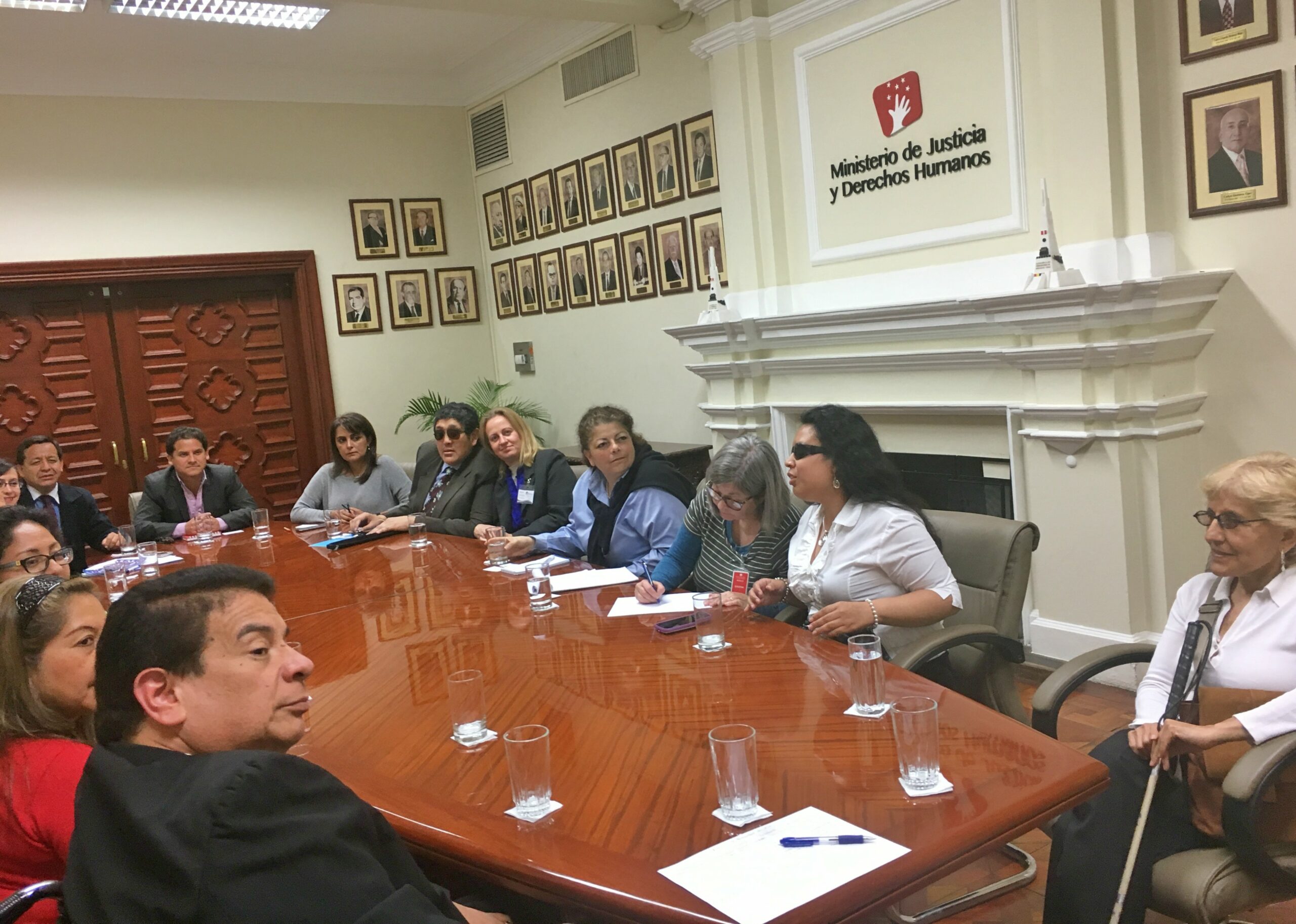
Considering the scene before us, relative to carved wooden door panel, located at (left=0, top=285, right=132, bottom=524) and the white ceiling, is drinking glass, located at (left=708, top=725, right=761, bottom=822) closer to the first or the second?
the white ceiling

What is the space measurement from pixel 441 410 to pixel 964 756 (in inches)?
141

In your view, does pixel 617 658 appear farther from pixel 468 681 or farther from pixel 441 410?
pixel 441 410

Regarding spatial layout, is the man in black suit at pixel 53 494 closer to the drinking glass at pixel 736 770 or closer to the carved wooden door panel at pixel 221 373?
the carved wooden door panel at pixel 221 373

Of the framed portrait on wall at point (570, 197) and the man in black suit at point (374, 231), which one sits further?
the man in black suit at point (374, 231)

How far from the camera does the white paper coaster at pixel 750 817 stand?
1468mm

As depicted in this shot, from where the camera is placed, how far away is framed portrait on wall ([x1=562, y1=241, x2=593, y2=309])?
21.7ft

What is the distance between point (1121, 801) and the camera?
192 cm

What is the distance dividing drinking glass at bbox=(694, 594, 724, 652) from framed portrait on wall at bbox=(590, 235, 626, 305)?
13.9ft

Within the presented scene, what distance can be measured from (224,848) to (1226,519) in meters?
1.88

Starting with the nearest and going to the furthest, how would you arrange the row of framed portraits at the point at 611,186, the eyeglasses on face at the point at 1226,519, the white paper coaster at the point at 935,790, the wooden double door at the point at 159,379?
the white paper coaster at the point at 935,790
the eyeglasses on face at the point at 1226,519
the row of framed portraits at the point at 611,186
the wooden double door at the point at 159,379

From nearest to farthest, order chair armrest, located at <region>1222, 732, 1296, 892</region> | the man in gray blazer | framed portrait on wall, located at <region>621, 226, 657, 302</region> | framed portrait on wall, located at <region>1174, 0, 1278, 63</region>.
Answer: chair armrest, located at <region>1222, 732, 1296, 892</region> < framed portrait on wall, located at <region>1174, 0, 1278, 63</region> < the man in gray blazer < framed portrait on wall, located at <region>621, 226, 657, 302</region>

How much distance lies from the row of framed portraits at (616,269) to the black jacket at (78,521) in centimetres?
318

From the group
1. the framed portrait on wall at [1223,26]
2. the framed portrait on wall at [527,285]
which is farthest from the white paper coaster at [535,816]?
the framed portrait on wall at [527,285]

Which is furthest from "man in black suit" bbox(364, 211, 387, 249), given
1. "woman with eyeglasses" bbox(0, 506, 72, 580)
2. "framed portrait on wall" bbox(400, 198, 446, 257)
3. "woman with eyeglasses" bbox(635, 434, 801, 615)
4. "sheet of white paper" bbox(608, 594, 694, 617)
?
"sheet of white paper" bbox(608, 594, 694, 617)
